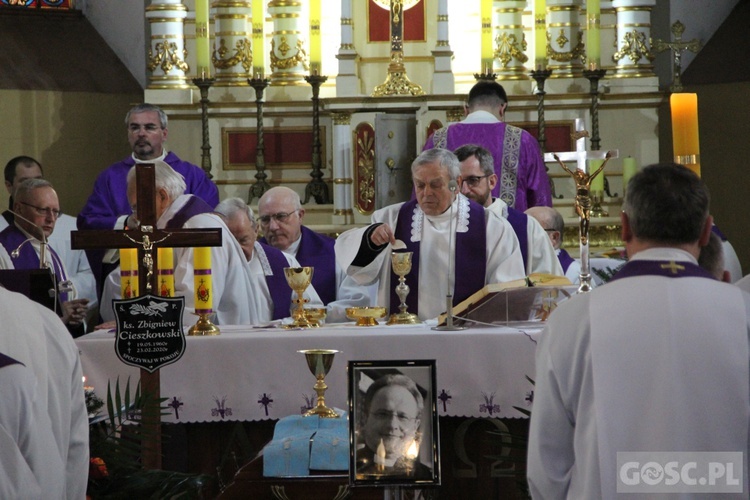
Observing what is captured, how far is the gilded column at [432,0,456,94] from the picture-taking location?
9625mm

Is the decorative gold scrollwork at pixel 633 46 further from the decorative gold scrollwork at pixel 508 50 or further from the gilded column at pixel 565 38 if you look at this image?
the decorative gold scrollwork at pixel 508 50

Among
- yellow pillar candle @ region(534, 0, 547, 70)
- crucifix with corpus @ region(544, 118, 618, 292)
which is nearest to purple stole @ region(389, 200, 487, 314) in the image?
crucifix with corpus @ region(544, 118, 618, 292)

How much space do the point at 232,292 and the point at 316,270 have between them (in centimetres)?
83

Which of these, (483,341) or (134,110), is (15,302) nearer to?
(483,341)

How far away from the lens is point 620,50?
32.2 ft

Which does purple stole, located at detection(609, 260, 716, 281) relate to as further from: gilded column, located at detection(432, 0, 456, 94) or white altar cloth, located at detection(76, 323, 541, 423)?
gilded column, located at detection(432, 0, 456, 94)

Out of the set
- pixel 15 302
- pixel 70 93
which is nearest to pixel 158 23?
pixel 70 93

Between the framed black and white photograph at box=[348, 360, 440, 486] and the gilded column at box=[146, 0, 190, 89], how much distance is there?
654cm

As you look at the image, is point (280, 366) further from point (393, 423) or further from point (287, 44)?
point (287, 44)

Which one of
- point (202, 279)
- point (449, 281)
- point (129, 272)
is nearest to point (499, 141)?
point (449, 281)

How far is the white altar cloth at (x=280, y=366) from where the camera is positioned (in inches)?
205

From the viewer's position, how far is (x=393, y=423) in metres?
3.64

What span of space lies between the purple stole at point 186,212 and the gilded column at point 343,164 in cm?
325

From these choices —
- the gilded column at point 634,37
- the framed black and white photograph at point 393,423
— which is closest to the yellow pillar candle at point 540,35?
the gilded column at point 634,37
